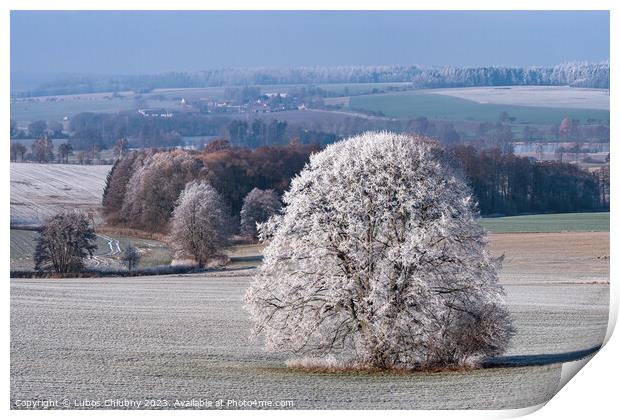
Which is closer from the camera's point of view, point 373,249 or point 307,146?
point 373,249

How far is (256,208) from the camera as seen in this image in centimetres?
2605

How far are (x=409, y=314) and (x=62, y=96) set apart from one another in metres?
9.46

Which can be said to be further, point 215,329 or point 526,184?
point 526,184

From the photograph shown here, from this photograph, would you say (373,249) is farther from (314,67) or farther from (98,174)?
(98,174)

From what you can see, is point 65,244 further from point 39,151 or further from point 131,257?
point 39,151

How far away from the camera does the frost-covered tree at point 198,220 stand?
26125 millimetres

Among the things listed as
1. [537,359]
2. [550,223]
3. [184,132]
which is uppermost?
[184,132]

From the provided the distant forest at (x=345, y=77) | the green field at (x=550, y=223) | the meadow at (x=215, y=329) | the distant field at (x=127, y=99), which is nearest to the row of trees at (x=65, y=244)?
the meadow at (x=215, y=329)

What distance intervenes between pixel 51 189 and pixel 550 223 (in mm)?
11689

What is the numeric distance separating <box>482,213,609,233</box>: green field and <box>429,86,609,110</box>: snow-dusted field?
2.58 m

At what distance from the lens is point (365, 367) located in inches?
671

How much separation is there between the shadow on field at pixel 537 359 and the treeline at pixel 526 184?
7.31 m

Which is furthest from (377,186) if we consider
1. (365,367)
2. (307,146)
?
(307,146)

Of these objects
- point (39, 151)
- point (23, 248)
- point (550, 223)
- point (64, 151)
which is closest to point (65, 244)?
point (23, 248)
